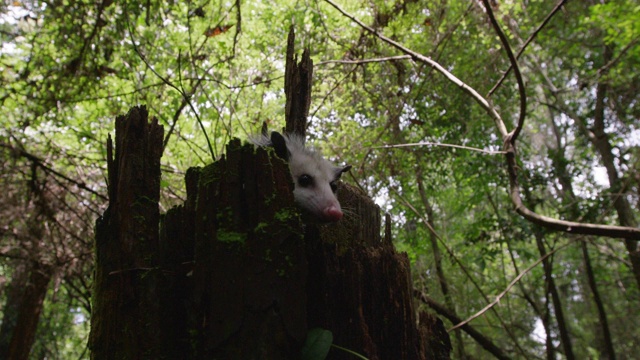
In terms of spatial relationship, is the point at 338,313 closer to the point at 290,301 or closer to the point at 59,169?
the point at 290,301

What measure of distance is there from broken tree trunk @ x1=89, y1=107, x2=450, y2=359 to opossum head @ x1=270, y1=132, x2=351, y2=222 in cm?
84

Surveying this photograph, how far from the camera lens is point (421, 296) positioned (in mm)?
5465

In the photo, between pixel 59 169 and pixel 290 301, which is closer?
pixel 290 301

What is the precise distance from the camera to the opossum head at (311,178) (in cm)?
239

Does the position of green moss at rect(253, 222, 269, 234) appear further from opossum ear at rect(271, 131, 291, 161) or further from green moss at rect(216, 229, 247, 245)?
opossum ear at rect(271, 131, 291, 161)

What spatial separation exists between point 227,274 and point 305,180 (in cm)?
162

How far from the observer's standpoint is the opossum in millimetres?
2391

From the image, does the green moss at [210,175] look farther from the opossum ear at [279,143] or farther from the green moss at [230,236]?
the opossum ear at [279,143]

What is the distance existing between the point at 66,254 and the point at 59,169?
1390mm

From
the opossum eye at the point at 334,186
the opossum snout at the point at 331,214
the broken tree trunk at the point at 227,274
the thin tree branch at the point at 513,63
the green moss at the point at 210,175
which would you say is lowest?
the broken tree trunk at the point at 227,274

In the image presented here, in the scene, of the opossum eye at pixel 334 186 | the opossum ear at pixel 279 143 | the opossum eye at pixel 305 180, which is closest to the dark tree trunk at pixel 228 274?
the opossum ear at pixel 279 143

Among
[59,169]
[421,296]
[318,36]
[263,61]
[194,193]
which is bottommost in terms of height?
[194,193]

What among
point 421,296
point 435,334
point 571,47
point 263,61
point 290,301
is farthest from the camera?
point 571,47

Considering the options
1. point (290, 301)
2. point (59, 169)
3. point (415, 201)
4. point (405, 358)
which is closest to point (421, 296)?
point (415, 201)
